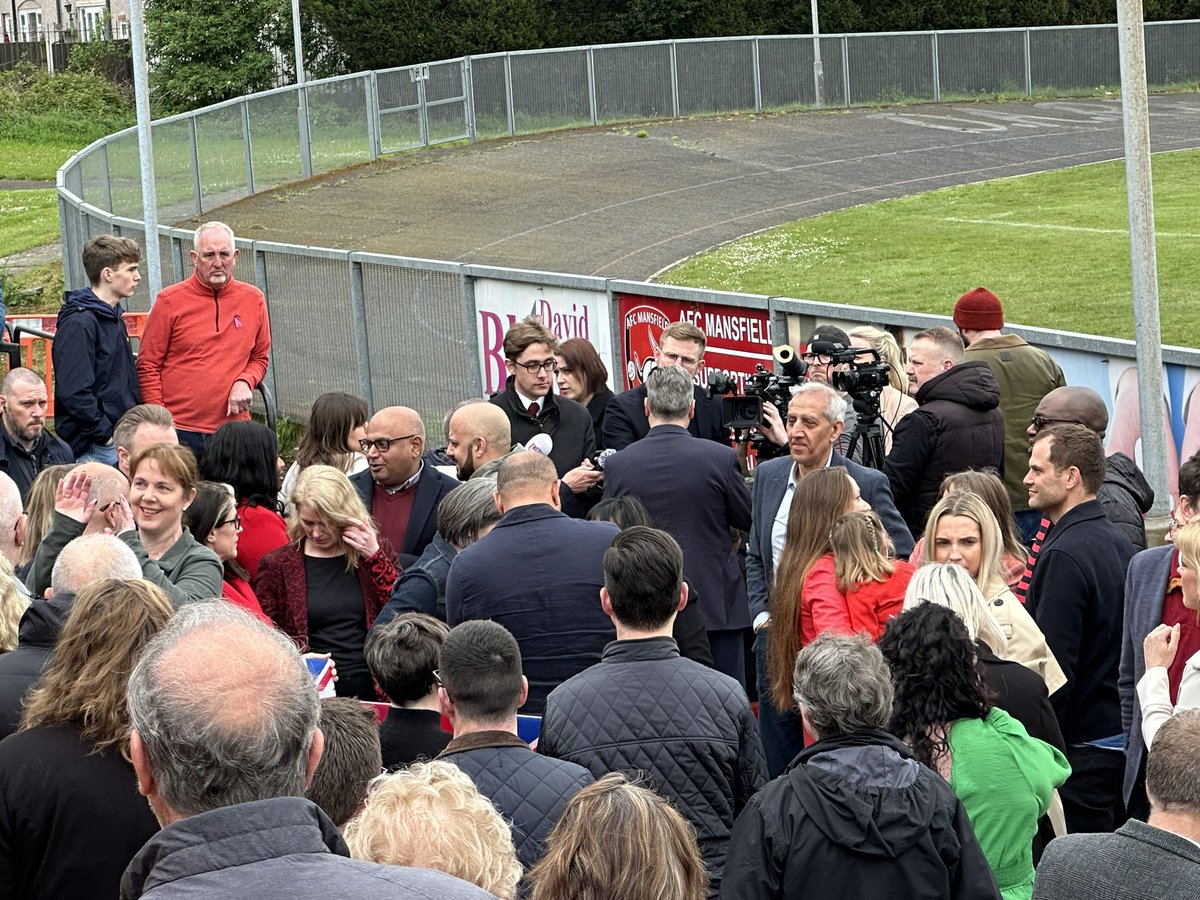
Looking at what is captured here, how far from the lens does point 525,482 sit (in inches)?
242

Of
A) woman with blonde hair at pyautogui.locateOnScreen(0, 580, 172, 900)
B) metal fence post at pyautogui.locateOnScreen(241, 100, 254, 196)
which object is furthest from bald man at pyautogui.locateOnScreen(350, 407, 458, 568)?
metal fence post at pyautogui.locateOnScreen(241, 100, 254, 196)

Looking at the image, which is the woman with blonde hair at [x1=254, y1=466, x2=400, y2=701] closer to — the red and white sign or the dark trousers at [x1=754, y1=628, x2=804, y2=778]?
the dark trousers at [x1=754, y1=628, x2=804, y2=778]

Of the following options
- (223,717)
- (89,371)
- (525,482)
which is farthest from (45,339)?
(223,717)

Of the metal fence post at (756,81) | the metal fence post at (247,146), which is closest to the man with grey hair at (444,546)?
the metal fence post at (247,146)

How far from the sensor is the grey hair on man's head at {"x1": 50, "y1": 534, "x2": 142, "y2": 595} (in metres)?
5.00

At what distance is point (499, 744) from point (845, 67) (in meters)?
39.4

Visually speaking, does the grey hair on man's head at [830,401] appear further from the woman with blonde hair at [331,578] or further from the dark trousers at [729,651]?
the woman with blonde hair at [331,578]

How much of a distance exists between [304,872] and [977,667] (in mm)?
2883

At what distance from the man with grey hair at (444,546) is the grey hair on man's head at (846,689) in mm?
2202

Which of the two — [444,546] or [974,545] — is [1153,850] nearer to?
[974,545]

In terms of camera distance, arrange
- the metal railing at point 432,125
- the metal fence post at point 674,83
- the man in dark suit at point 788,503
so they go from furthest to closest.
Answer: the metal fence post at point 674,83 → the metal railing at point 432,125 → the man in dark suit at point 788,503

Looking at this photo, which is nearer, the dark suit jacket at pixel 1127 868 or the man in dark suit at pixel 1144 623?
the dark suit jacket at pixel 1127 868

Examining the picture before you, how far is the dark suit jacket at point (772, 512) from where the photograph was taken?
7.34 metres

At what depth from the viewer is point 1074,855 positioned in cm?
384
